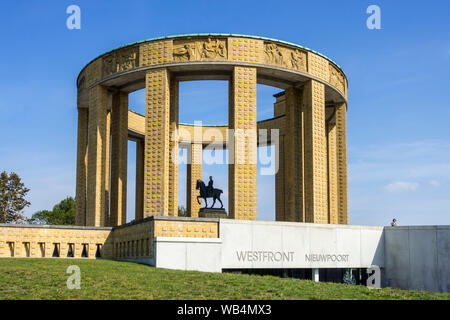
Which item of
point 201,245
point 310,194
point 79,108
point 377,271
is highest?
point 79,108

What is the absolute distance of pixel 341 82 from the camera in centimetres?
3284

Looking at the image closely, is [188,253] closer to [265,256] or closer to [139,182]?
[265,256]

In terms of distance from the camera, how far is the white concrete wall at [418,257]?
79.9 feet

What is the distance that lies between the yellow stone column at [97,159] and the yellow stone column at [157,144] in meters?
4.12

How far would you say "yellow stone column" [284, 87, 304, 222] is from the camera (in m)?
31.3

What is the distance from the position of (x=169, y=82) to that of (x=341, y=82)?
11.0 meters

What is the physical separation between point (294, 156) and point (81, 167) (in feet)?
42.8

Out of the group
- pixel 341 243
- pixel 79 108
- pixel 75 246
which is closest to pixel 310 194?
pixel 341 243

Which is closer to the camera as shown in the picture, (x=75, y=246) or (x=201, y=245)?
(x=201, y=245)

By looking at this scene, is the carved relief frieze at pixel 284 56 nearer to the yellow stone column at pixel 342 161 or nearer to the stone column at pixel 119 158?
the yellow stone column at pixel 342 161

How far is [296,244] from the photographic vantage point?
24.2 metres
